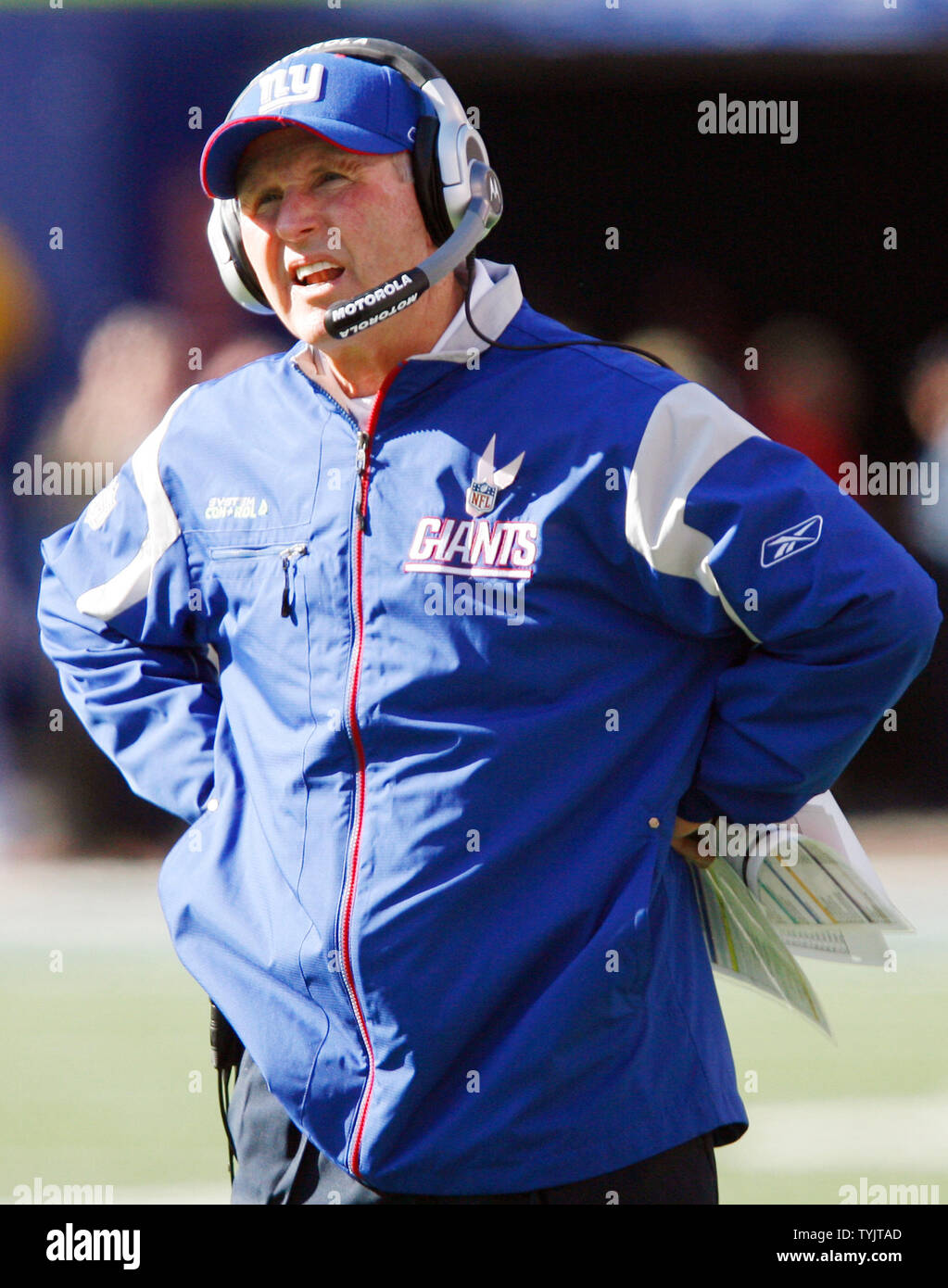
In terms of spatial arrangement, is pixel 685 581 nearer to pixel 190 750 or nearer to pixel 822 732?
pixel 822 732

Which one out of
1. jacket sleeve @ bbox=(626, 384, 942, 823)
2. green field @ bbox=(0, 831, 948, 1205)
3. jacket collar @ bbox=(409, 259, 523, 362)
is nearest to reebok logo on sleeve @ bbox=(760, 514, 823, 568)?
jacket sleeve @ bbox=(626, 384, 942, 823)

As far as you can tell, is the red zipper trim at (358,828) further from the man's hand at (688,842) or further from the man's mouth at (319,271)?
the man's hand at (688,842)

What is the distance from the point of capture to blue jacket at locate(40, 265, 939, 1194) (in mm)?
1452

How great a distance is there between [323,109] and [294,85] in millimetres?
48

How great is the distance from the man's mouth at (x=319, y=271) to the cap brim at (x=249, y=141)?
12 centimetres

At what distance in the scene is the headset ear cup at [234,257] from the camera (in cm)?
169

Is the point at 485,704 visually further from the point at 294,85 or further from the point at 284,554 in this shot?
the point at 294,85

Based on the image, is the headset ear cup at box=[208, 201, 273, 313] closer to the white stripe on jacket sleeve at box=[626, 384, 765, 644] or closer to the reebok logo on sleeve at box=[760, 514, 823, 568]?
the white stripe on jacket sleeve at box=[626, 384, 765, 644]

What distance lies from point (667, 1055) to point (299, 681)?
0.53 meters

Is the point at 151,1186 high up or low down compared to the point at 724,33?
down

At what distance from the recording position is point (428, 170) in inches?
62.8

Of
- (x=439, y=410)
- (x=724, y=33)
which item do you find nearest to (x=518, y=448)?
(x=439, y=410)

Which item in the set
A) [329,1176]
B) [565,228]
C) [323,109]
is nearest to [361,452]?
[323,109]

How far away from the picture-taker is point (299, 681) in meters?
1.57
